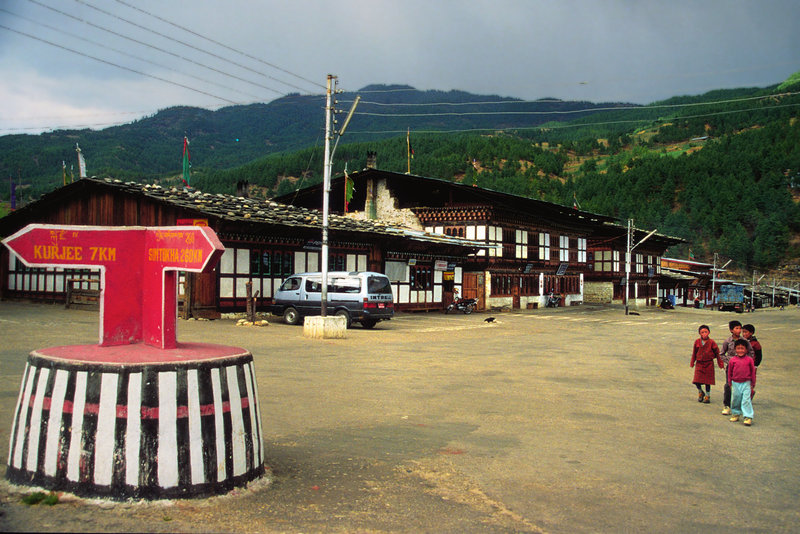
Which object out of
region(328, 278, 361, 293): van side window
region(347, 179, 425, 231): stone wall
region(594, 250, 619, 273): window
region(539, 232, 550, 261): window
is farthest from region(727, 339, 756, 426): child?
region(594, 250, 619, 273): window

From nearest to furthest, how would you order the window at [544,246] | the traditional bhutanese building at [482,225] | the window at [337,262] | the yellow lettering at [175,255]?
the yellow lettering at [175,255] → the window at [337,262] → the traditional bhutanese building at [482,225] → the window at [544,246]

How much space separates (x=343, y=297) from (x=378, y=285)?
1397mm

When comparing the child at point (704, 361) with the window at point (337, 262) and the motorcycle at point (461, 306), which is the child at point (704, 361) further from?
the motorcycle at point (461, 306)

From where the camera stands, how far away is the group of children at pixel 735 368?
387 inches

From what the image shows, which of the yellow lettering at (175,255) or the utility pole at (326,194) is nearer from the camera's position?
the yellow lettering at (175,255)

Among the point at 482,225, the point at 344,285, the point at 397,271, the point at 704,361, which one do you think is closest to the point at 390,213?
the point at 482,225

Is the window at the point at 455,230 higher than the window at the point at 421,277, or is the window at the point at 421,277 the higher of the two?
the window at the point at 455,230

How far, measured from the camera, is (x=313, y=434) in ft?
25.8

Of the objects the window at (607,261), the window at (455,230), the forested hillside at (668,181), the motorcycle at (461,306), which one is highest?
the forested hillside at (668,181)

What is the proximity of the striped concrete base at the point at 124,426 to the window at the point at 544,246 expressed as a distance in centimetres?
4813

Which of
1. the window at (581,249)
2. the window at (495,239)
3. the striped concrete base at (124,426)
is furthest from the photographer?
the window at (581,249)

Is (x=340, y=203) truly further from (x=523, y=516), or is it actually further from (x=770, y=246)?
(x=770, y=246)

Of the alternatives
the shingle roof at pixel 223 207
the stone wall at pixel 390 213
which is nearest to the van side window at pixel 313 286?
the shingle roof at pixel 223 207

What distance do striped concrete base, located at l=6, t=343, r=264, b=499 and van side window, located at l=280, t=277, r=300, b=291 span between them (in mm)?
21519
